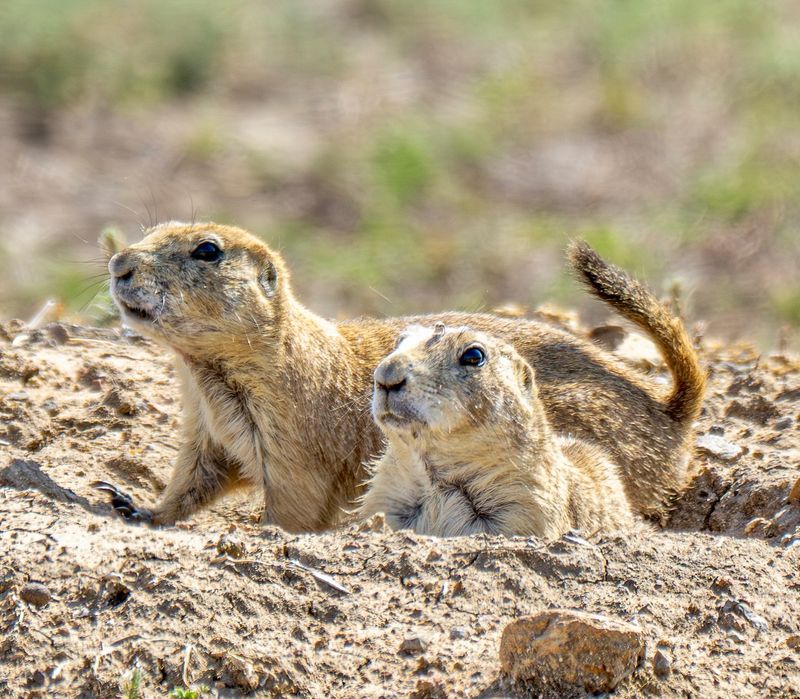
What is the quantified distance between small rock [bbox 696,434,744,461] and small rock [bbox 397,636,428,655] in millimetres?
2748

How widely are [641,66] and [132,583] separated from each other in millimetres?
11863

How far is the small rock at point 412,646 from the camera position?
3922 mm

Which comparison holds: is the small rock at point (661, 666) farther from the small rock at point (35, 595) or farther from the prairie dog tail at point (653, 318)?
the prairie dog tail at point (653, 318)

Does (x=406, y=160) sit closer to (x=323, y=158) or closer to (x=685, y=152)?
(x=323, y=158)

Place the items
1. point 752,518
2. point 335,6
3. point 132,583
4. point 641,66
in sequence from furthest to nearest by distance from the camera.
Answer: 1. point 335,6
2. point 641,66
3. point 752,518
4. point 132,583

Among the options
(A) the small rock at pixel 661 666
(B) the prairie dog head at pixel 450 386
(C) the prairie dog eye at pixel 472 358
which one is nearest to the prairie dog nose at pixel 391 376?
(B) the prairie dog head at pixel 450 386

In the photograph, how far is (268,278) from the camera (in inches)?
231

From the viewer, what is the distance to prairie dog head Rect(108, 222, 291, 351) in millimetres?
5480

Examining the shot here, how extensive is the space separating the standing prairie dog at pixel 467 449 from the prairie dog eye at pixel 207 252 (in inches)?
37.5

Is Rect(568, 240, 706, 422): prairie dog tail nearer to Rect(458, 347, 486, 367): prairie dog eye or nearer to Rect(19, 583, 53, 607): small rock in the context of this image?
Rect(458, 347, 486, 367): prairie dog eye

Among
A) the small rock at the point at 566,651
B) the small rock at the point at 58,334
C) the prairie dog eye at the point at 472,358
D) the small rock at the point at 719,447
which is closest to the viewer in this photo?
the small rock at the point at 566,651

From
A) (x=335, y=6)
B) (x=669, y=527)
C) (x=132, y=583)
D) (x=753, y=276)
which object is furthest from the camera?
(x=335, y=6)

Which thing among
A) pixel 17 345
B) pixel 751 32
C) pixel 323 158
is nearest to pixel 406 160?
pixel 323 158

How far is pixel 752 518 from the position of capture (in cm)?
570
